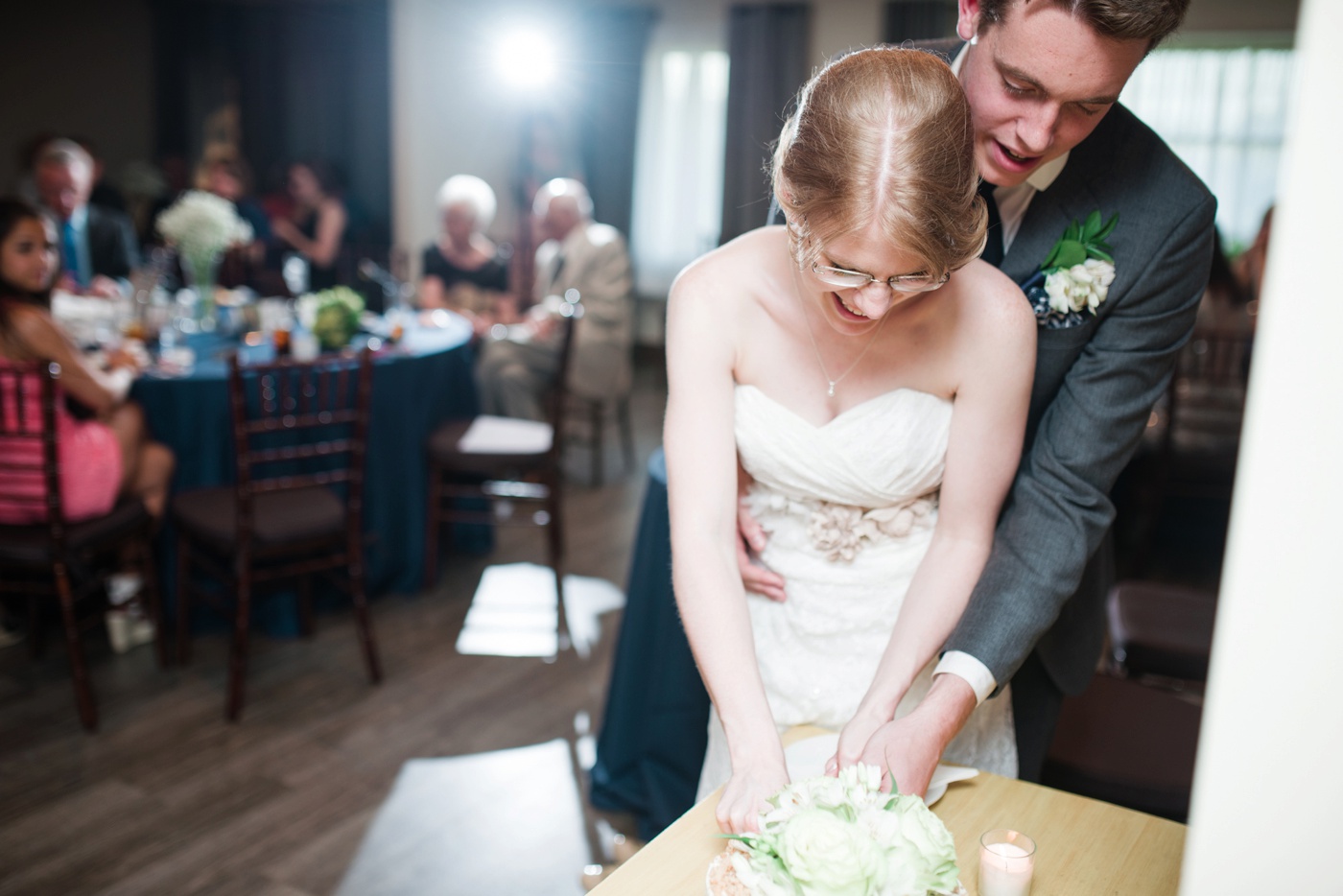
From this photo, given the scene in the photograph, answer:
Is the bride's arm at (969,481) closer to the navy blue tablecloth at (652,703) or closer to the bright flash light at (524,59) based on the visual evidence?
the navy blue tablecloth at (652,703)

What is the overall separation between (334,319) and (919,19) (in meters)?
5.49

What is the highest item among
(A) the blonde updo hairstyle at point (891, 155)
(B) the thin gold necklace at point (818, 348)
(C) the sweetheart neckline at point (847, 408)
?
(A) the blonde updo hairstyle at point (891, 155)

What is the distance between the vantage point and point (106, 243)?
17.8ft

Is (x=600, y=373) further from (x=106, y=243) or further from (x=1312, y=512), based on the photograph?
(x=1312, y=512)

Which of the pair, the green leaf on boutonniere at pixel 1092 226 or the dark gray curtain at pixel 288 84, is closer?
the green leaf on boutonniere at pixel 1092 226

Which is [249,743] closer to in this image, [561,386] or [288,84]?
[561,386]

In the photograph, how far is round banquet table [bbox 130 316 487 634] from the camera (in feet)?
11.5

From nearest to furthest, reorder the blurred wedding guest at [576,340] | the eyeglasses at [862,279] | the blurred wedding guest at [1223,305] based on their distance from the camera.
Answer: the eyeglasses at [862,279] < the blurred wedding guest at [1223,305] < the blurred wedding guest at [576,340]

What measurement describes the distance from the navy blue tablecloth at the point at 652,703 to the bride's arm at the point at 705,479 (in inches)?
39.4

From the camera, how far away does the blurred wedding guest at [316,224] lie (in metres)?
6.81

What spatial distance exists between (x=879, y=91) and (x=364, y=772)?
95.3 inches

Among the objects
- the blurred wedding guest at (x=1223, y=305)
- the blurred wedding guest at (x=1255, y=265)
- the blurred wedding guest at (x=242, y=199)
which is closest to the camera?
the blurred wedding guest at (x=1255, y=265)

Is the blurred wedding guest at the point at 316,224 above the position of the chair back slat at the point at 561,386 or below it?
above

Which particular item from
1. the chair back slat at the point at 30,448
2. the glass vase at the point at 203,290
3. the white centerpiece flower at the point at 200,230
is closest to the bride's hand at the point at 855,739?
the chair back slat at the point at 30,448
